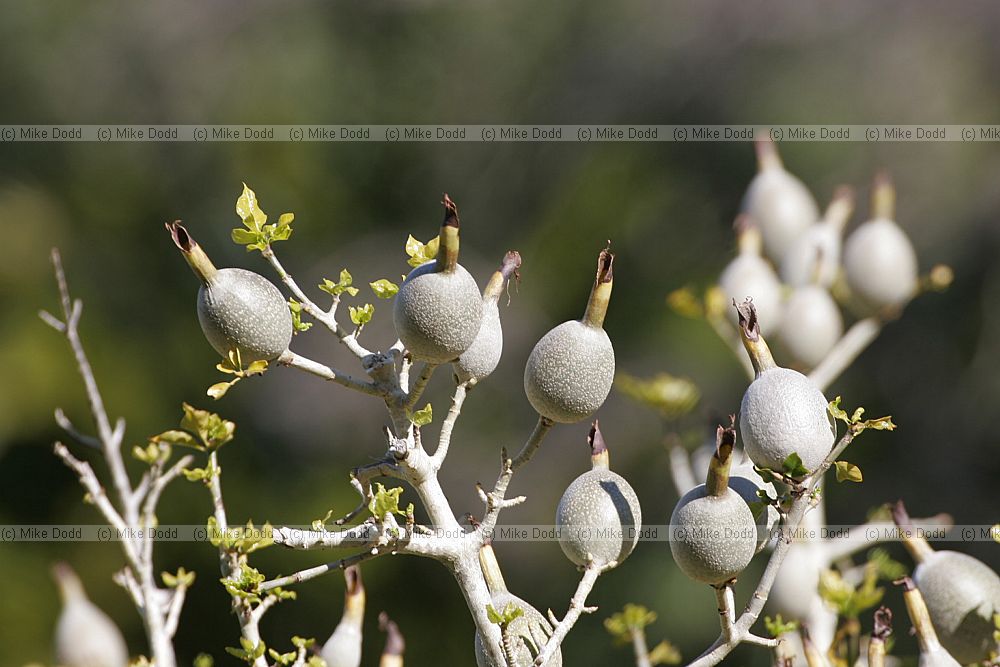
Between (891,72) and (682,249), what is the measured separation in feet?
3.84

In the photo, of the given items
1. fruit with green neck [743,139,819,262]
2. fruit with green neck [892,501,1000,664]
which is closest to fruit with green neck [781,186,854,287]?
fruit with green neck [743,139,819,262]

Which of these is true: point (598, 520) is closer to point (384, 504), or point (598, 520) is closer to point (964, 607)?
point (384, 504)

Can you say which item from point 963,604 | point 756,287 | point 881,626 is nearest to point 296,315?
point 881,626

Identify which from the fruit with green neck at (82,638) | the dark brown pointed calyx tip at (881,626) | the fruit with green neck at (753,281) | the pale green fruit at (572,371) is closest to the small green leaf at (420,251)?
the pale green fruit at (572,371)

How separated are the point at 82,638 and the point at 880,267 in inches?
48.1

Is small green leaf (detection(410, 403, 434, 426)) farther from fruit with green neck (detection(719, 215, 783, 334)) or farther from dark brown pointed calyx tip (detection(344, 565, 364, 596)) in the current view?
fruit with green neck (detection(719, 215, 783, 334))

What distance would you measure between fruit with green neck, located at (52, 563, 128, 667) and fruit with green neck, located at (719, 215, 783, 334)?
0.95 meters

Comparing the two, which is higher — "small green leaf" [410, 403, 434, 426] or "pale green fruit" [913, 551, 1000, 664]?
"small green leaf" [410, 403, 434, 426]

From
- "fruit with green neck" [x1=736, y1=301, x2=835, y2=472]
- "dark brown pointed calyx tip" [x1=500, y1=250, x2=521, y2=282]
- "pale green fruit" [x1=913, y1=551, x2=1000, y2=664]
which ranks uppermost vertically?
"dark brown pointed calyx tip" [x1=500, y1=250, x2=521, y2=282]

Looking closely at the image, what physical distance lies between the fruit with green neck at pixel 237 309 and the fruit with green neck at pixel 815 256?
96cm

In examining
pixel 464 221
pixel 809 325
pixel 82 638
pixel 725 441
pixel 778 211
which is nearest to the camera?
pixel 725 441

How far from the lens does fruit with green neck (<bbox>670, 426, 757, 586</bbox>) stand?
738 millimetres

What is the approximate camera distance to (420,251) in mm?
849

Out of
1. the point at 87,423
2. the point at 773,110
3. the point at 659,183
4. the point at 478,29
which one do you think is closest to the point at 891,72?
the point at 773,110
